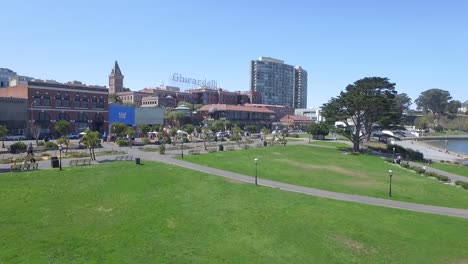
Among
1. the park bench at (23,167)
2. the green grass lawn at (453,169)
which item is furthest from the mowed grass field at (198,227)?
the green grass lawn at (453,169)

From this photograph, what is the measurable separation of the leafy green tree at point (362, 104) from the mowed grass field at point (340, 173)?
11.6 metres

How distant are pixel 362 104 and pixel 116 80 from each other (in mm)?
148554

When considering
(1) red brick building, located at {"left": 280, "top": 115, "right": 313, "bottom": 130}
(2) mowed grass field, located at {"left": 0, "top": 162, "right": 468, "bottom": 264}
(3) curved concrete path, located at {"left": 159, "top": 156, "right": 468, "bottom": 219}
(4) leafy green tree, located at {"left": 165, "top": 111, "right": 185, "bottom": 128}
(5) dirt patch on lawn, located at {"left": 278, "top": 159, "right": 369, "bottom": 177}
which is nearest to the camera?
(2) mowed grass field, located at {"left": 0, "top": 162, "right": 468, "bottom": 264}

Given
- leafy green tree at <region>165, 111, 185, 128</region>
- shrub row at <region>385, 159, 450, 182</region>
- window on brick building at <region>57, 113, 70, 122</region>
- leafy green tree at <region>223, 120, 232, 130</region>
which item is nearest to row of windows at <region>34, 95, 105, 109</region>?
A: window on brick building at <region>57, 113, 70, 122</region>

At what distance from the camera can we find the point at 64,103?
7756 cm

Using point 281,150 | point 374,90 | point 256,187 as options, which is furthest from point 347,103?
point 256,187

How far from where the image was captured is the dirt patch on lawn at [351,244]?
20844 millimetres

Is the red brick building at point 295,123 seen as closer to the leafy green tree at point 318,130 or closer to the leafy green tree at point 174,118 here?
the leafy green tree at point 318,130

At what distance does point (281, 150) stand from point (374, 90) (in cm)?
2557

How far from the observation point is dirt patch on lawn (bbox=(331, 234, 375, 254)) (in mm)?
20844

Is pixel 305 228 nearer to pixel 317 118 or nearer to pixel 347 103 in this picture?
pixel 347 103

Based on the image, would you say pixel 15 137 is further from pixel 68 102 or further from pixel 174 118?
pixel 174 118

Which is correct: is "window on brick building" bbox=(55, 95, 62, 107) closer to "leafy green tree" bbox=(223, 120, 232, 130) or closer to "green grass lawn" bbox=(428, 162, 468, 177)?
"leafy green tree" bbox=(223, 120, 232, 130)

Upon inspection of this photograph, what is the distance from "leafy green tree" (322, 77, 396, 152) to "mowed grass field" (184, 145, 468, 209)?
11.6 metres
